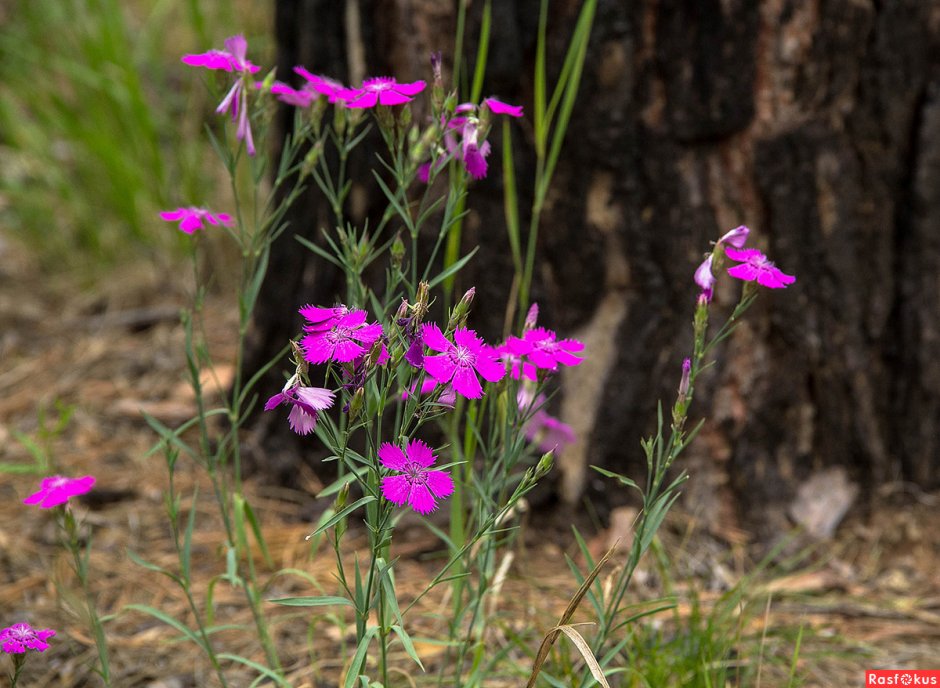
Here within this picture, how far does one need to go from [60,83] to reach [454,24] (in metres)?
2.87

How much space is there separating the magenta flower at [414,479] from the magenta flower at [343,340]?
119mm

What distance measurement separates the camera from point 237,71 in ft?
4.63

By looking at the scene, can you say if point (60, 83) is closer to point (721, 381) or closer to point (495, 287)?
point (495, 287)

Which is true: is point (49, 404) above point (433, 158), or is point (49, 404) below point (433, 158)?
below

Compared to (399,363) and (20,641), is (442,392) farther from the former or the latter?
(20,641)

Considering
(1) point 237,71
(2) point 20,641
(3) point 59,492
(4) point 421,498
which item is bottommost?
(2) point 20,641

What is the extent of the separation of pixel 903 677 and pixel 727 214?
0.99m

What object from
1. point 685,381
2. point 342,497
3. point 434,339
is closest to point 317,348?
point 434,339

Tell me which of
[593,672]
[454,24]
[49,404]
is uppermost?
[454,24]

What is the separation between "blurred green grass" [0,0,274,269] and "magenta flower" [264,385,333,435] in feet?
7.53

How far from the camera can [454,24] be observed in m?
1.97

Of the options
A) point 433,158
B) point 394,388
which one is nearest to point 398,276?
point 433,158

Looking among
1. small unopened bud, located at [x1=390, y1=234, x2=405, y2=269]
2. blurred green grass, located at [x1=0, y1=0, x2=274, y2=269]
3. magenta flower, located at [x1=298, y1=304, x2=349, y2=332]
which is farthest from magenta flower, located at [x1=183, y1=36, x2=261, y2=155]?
blurred green grass, located at [x1=0, y1=0, x2=274, y2=269]

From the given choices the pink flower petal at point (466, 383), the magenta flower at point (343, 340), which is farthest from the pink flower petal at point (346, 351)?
the pink flower petal at point (466, 383)
